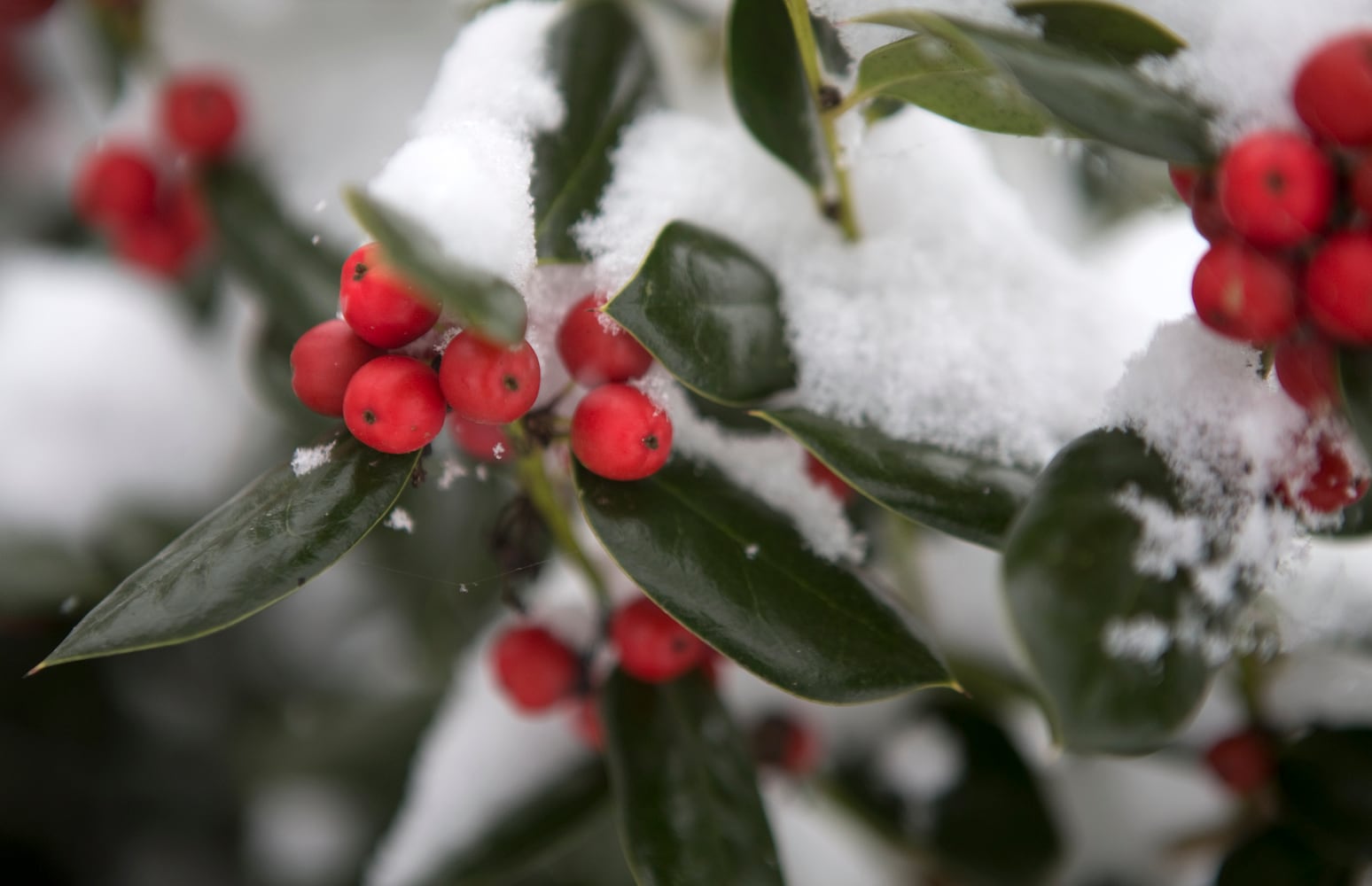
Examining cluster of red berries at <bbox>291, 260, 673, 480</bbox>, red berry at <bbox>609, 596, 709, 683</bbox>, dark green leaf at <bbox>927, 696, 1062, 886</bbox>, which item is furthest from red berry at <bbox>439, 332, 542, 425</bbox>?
dark green leaf at <bbox>927, 696, 1062, 886</bbox>

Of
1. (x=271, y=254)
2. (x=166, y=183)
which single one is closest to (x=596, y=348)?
(x=271, y=254)

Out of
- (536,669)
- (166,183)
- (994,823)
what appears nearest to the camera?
(536,669)

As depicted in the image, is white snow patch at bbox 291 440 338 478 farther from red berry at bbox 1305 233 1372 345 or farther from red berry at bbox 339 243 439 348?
red berry at bbox 1305 233 1372 345

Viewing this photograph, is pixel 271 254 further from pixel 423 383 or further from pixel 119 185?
pixel 423 383

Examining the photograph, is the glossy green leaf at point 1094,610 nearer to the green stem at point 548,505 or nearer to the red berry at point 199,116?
the green stem at point 548,505

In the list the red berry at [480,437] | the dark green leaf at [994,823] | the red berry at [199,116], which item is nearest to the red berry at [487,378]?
the red berry at [480,437]
